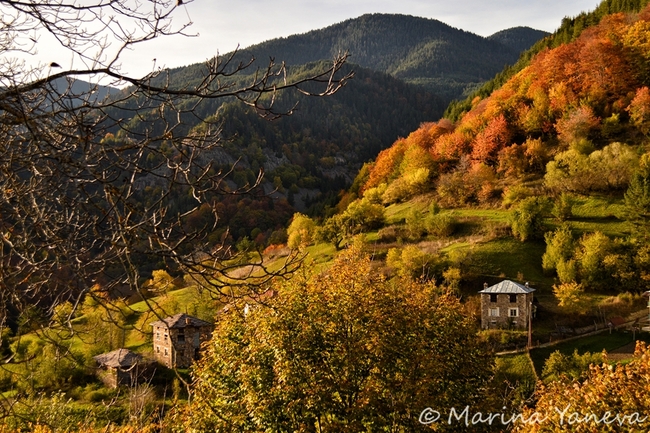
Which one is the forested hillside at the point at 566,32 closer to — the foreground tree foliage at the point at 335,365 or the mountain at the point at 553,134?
the mountain at the point at 553,134

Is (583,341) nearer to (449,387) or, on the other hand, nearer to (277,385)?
(449,387)

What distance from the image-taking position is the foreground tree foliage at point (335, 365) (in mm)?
12875

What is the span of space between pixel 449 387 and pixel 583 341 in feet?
75.3

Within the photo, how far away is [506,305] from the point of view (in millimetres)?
36719

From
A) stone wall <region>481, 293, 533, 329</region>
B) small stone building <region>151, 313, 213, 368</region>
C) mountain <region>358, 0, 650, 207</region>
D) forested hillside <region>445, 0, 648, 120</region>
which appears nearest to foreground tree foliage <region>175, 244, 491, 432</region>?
stone wall <region>481, 293, 533, 329</region>

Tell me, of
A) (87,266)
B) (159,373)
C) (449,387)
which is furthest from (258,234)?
(87,266)

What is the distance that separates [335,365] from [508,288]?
85.0 ft

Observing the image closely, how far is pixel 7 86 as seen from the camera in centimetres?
305

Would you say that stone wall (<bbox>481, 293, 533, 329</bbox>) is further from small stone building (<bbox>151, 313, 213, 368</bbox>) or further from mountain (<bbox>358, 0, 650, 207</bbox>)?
small stone building (<bbox>151, 313, 213, 368</bbox>)

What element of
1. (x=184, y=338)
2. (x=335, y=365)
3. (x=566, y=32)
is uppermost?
(x=566, y=32)

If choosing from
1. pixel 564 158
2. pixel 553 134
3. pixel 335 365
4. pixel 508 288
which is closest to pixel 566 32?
pixel 553 134

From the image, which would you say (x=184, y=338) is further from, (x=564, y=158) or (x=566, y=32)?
(x=566, y=32)

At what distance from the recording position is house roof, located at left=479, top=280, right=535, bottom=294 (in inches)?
1431

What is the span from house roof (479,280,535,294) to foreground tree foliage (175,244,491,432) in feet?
67.9
